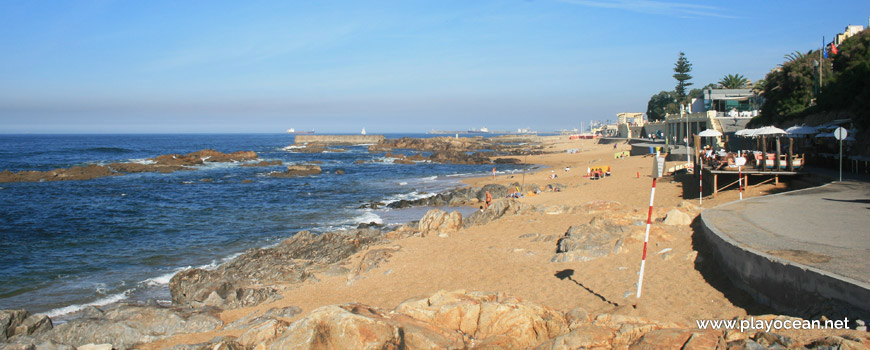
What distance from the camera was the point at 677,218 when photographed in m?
13.2

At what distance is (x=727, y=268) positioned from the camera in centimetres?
929

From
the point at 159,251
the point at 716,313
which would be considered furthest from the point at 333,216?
the point at 716,313

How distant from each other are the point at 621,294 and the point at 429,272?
4.88 m

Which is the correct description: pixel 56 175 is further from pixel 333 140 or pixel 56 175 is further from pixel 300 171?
pixel 333 140

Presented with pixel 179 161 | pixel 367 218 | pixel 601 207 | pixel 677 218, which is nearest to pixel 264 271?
pixel 367 218

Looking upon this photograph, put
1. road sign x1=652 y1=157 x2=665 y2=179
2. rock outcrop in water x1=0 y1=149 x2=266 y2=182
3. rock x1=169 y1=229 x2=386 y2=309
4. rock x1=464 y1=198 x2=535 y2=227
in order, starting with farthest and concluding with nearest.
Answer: rock outcrop in water x1=0 y1=149 x2=266 y2=182 → rock x1=464 y1=198 x2=535 y2=227 → rock x1=169 y1=229 x2=386 y2=309 → road sign x1=652 y1=157 x2=665 y2=179

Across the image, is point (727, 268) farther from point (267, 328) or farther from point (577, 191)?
point (577, 191)

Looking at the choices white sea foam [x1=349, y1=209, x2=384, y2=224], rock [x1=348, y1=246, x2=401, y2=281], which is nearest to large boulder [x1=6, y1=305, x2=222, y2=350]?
rock [x1=348, y1=246, x2=401, y2=281]

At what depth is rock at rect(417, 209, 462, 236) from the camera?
1777 cm

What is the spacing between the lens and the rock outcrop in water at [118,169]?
137ft

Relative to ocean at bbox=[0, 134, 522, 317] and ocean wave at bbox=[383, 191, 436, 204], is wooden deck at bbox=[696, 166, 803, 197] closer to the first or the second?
ocean at bbox=[0, 134, 522, 317]

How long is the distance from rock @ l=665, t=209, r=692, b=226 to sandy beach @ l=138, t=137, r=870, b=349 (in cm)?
19

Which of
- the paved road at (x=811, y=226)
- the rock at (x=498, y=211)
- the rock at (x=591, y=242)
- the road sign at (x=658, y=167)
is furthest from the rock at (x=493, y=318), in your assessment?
the rock at (x=498, y=211)

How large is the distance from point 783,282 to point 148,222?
2379cm
